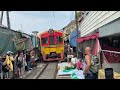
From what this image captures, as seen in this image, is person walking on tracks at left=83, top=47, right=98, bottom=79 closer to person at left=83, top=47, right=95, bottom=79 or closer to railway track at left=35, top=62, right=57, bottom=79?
person at left=83, top=47, right=95, bottom=79

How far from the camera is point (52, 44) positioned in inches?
994

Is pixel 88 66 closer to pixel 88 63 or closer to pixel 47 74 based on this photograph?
pixel 88 63

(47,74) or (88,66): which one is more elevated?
(88,66)

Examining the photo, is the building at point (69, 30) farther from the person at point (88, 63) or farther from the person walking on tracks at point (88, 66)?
the person at point (88, 63)

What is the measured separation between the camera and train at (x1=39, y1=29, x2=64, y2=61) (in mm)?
25109

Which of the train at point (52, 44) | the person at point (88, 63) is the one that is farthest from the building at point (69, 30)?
the person at point (88, 63)

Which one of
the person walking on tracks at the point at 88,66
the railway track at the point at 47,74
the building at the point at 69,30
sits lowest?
the railway track at the point at 47,74

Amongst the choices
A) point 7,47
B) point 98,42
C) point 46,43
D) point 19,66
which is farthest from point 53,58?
point 98,42

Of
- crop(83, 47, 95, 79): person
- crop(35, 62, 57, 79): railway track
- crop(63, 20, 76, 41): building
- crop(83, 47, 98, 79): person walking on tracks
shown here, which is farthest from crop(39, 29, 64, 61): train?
crop(83, 47, 95, 79): person

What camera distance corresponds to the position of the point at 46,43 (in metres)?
25.3

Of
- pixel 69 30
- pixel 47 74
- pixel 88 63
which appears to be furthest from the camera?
pixel 69 30

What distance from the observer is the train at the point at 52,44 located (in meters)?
25.1

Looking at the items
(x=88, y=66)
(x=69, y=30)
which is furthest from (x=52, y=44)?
(x=88, y=66)
